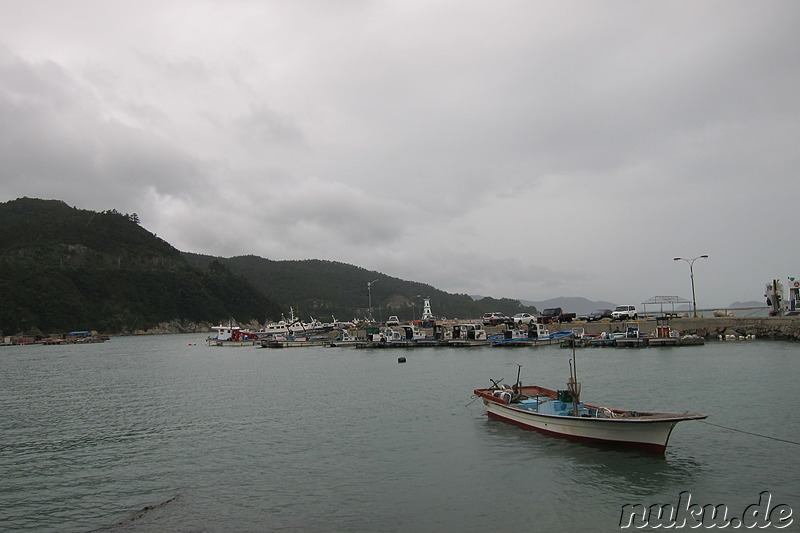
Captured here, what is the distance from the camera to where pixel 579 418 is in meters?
21.4

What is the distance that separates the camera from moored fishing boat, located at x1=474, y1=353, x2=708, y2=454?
19609mm

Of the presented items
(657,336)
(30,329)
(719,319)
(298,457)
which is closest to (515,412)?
(298,457)

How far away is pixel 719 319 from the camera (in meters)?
81.1

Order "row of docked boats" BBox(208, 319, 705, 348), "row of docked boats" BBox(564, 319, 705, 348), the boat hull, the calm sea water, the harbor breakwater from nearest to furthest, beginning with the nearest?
the calm sea water
the boat hull
"row of docked boats" BBox(564, 319, 705, 348)
the harbor breakwater
"row of docked boats" BBox(208, 319, 705, 348)

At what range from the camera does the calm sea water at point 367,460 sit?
51.5ft

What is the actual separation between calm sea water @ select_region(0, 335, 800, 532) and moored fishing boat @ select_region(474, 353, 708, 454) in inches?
21.3

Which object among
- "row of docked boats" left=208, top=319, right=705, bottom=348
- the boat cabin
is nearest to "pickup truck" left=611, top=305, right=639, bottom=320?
"row of docked boats" left=208, top=319, right=705, bottom=348

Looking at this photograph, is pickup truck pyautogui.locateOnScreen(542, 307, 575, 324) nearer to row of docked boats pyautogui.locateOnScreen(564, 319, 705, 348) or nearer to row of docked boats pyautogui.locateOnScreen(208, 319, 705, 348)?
row of docked boats pyautogui.locateOnScreen(208, 319, 705, 348)

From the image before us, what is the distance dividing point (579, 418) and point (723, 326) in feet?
236

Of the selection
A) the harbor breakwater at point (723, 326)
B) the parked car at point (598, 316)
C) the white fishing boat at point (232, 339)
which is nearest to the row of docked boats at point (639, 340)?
the harbor breakwater at point (723, 326)

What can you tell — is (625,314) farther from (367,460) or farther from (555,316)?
(367,460)

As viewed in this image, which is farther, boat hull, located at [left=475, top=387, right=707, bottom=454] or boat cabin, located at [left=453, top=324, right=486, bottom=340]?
boat cabin, located at [left=453, top=324, right=486, bottom=340]

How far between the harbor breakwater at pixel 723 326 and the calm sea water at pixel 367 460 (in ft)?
116

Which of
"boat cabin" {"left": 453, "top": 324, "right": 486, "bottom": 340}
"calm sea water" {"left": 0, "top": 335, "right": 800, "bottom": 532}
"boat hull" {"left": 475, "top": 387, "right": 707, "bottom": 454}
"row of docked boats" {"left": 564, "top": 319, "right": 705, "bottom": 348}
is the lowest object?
"calm sea water" {"left": 0, "top": 335, "right": 800, "bottom": 532}
